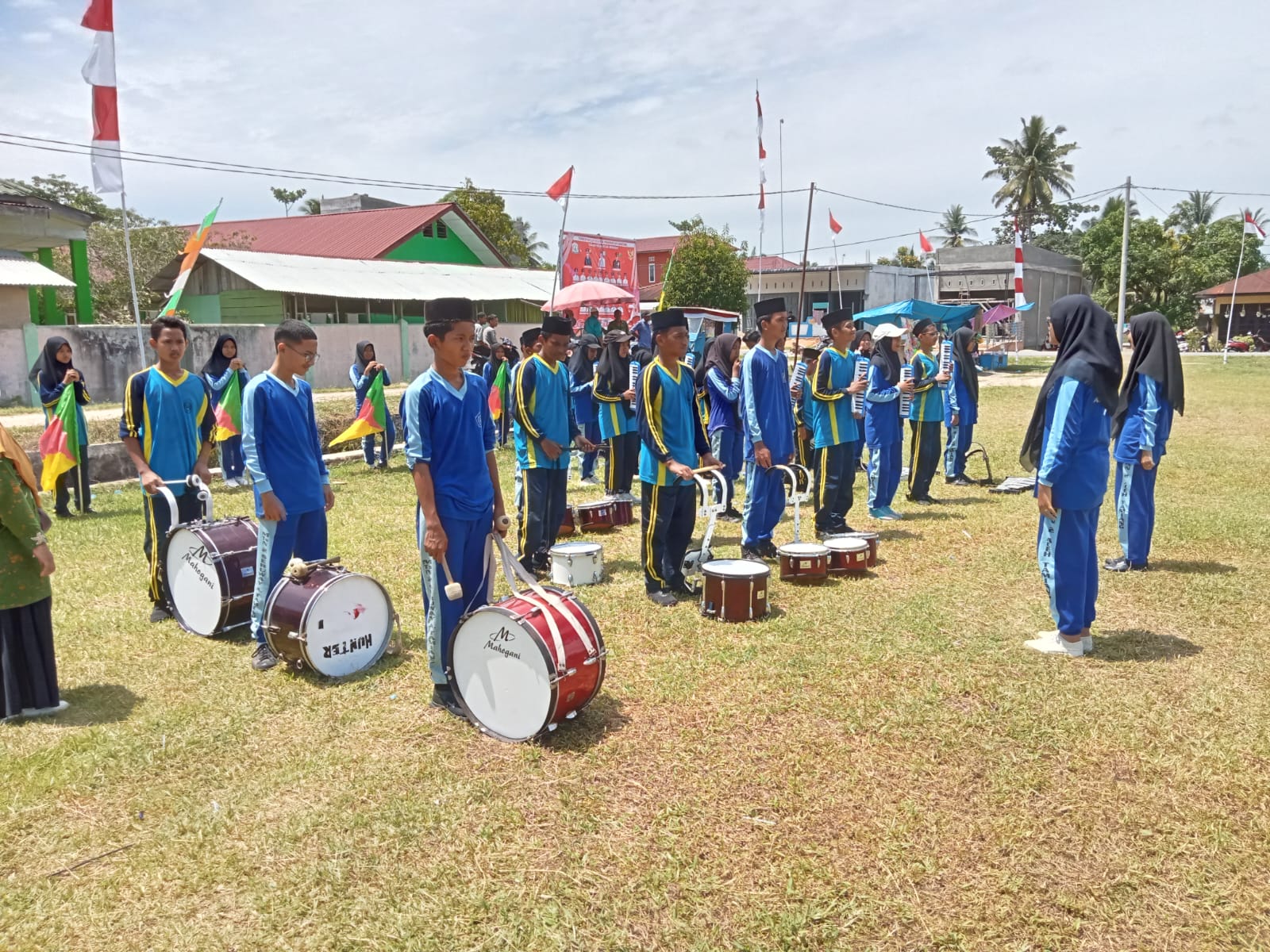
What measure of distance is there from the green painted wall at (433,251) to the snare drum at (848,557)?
2844 cm

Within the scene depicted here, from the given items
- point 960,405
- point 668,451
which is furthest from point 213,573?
point 960,405

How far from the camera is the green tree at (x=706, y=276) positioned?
37312mm

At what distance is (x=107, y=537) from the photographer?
8961mm

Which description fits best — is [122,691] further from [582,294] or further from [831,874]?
[582,294]

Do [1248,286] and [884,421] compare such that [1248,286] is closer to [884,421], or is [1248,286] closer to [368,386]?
[884,421]

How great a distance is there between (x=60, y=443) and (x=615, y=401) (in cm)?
634

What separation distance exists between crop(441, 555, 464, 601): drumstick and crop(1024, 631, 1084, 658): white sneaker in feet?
12.1

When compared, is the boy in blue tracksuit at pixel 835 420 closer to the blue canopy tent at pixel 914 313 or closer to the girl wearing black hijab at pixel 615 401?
the girl wearing black hijab at pixel 615 401

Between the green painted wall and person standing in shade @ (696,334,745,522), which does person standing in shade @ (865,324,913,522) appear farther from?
the green painted wall

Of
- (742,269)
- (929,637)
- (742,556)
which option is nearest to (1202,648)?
(929,637)

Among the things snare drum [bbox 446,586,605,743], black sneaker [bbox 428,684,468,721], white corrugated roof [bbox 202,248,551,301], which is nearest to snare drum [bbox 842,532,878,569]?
snare drum [bbox 446,586,605,743]

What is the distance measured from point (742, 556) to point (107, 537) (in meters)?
6.60

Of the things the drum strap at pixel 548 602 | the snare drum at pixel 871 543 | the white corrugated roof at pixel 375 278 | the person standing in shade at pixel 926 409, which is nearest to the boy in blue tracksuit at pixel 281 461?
the drum strap at pixel 548 602

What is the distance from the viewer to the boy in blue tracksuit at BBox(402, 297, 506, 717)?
14.4 feet
